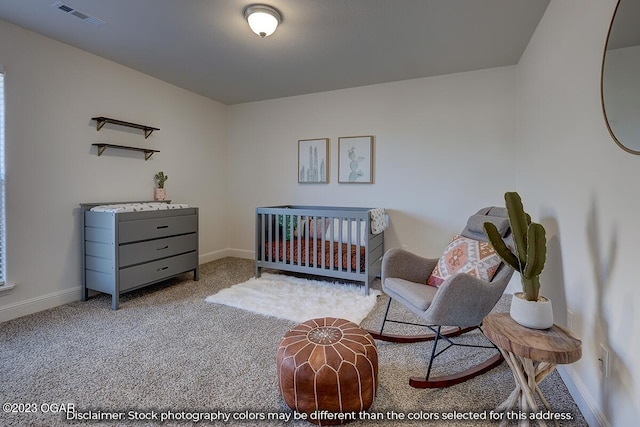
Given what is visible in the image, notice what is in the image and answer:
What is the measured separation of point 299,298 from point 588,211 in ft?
7.35

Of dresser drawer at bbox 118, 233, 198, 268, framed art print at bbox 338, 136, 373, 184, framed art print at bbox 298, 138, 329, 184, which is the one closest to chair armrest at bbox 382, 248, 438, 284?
framed art print at bbox 338, 136, 373, 184

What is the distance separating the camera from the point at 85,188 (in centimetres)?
293

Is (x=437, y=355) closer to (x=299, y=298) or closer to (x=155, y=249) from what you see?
(x=299, y=298)

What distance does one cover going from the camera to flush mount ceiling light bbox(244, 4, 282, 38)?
7.00 feet

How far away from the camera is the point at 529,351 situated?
117 centimetres

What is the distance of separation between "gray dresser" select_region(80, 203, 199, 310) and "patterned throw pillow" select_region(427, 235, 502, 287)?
8.32 ft

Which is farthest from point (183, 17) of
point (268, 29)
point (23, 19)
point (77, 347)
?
point (77, 347)

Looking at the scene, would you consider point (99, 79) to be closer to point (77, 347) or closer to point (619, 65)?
point (77, 347)

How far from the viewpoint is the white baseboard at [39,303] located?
7.98ft

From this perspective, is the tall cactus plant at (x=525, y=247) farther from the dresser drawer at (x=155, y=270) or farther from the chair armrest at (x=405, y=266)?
the dresser drawer at (x=155, y=270)

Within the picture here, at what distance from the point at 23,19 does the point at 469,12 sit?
3.35 metres

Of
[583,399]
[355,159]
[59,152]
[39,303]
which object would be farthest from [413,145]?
[39,303]

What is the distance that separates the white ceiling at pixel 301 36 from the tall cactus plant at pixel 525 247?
1.58 metres

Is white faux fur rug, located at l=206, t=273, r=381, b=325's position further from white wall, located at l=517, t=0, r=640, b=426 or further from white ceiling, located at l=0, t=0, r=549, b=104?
white ceiling, located at l=0, t=0, r=549, b=104
